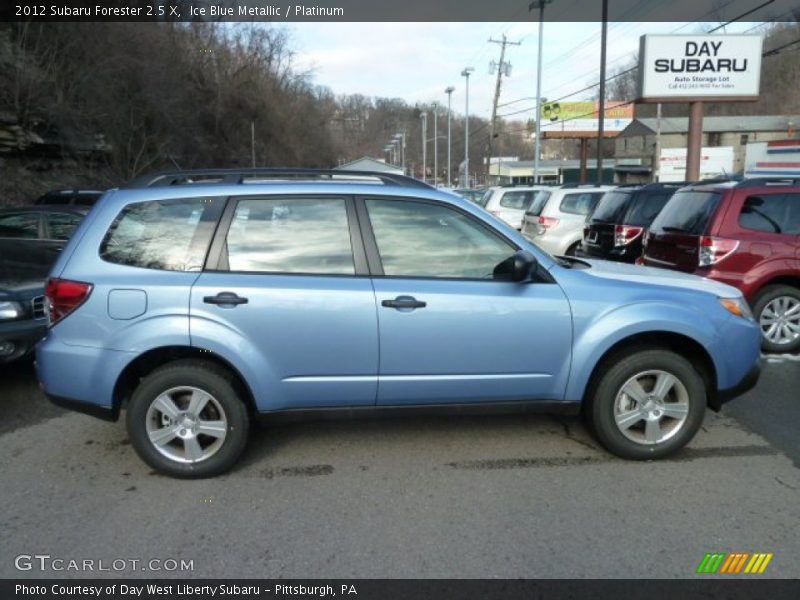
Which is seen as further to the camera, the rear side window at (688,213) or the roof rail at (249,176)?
the rear side window at (688,213)

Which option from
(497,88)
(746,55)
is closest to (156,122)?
(746,55)

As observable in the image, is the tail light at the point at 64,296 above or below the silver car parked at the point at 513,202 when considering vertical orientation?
below

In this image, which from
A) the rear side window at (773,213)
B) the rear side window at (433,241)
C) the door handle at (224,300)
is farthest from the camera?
the rear side window at (773,213)

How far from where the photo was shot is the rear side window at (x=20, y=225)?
824cm

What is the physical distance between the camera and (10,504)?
3471mm

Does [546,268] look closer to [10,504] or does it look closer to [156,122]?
[10,504]

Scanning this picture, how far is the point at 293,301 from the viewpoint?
11.8 feet


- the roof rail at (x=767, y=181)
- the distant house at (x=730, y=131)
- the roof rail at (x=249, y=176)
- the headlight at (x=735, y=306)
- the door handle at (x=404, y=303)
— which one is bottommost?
the headlight at (x=735, y=306)

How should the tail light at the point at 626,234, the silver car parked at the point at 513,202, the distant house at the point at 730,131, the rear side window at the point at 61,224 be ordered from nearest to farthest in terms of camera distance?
the rear side window at the point at 61,224 → the tail light at the point at 626,234 → the silver car parked at the point at 513,202 → the distant house at the point at 730,131

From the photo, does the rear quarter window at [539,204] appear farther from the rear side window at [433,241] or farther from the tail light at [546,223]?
the rear side window at [433,241]

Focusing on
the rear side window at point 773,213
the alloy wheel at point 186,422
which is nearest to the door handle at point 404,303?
the alloy wheel at point 186,422

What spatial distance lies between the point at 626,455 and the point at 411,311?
5.52 ft

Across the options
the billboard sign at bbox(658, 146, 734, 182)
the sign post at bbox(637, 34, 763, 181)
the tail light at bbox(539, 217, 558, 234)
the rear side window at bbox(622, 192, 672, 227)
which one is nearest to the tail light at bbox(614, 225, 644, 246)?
the rear side window at bbox(622, 192, 672, 227)

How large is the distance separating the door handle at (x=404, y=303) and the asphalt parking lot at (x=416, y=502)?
1.05 metres
